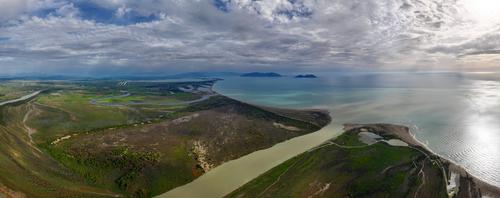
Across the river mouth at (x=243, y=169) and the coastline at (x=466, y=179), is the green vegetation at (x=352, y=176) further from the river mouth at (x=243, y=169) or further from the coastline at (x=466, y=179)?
the river mouth at (x=243, y=169)

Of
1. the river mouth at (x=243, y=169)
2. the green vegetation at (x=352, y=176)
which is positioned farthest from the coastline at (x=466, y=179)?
the river mouth at (x=243, y=169)

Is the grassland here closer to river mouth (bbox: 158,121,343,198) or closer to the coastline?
river mouth (bbox: 158,121,343,198)

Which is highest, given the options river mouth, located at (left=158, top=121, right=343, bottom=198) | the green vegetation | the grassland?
the grassland

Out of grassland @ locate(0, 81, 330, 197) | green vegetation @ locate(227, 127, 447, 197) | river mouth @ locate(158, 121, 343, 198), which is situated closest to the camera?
green vegetation @ locate(227, 127, 447, 197)

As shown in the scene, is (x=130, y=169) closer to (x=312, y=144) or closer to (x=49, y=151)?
(x=49, y=151)

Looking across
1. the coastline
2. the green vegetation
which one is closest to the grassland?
the green vegetation

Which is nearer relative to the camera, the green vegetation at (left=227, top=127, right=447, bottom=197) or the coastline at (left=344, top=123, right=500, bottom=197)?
the coastline at (left=344, top=123, right=500, bottom=197)

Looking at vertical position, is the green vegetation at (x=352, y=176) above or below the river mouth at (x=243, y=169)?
above
